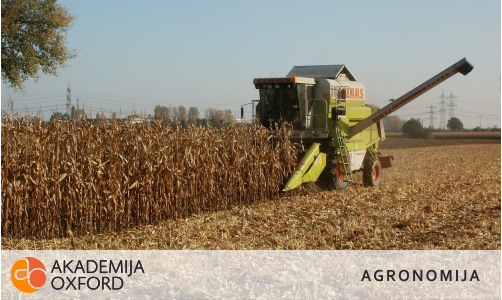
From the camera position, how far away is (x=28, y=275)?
18.3ft

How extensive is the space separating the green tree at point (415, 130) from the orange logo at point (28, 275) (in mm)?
45392

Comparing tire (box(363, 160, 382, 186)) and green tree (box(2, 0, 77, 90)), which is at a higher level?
green tree (box(2, 0, 77, 90))

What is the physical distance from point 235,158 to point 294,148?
5.56 ft

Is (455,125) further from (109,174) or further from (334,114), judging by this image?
(109,174)

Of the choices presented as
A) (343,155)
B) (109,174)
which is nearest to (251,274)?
(109,174)

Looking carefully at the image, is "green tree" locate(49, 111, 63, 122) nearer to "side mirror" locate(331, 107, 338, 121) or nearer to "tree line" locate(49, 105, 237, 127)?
"tree line" locate(49, 105, 237, 127)

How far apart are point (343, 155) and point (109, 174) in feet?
18.5

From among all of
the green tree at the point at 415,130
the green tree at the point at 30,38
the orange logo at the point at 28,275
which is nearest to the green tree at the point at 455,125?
the green tree at the point at 415,130

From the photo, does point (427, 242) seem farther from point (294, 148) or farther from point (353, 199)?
point (294, 148)

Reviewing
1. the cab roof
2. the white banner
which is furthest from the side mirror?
the white banner

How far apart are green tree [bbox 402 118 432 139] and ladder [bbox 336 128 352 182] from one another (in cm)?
3802

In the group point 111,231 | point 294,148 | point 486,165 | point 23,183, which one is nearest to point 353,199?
point 294,148

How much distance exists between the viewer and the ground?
6961mm

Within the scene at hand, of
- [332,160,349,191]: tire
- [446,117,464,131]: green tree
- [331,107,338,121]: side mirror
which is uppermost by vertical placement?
[446,117,464,131]: green tree
